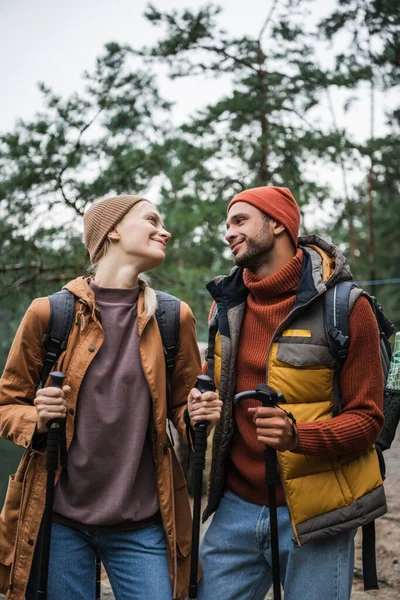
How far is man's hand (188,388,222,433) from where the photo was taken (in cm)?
232

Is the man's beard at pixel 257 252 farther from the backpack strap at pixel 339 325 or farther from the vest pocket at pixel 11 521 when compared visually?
the vest pocket at pixel 11 521

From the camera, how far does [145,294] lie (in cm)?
261

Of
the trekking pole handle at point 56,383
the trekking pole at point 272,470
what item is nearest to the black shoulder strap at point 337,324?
the trekking pole at point 272,470

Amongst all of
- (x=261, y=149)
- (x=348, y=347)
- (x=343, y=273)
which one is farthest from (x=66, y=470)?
(x=261, y=149)

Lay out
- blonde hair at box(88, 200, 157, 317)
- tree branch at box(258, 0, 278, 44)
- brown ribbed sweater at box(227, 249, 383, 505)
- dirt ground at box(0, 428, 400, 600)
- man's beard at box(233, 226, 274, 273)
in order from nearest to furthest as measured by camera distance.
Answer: brown ribbed sweater at box(227, 249, 383, 505)
blonde hair at box(88, 200, 157, 317)
man's beard at box(233, 226, 274, 273)
dirt ground at box(0, 428, 400, 600)
tree branch at box(258, 0, 278, 44)

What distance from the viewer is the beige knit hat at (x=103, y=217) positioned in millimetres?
2678

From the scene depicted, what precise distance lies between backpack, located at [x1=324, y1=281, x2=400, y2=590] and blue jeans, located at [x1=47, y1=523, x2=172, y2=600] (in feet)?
2.84

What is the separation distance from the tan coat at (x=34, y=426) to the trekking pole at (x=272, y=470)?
14.6 inches

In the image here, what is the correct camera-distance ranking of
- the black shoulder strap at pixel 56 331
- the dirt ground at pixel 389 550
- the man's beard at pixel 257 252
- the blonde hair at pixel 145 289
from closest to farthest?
1. the black shoulder strap at pixel 56 331
2. the blonde hair at pixel 145 289
3. the man's beard at pixel 257 252
4. the dirt ground at pixel 389 550

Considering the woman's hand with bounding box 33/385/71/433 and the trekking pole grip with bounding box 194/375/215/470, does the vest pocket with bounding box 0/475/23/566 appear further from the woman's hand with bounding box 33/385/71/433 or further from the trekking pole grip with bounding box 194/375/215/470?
the trekking pole grip with bounding box 194/375/215/470

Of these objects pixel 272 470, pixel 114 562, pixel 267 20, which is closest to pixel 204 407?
pixel 272 470

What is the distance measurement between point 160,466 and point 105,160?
283 inches

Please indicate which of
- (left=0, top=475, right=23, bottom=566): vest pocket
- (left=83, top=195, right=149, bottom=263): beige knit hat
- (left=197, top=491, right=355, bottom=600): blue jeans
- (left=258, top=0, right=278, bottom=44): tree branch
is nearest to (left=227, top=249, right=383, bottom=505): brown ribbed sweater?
(left=197, top=491, right=355, bottom=600): blue jeans

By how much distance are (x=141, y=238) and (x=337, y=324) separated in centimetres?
93
